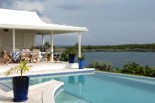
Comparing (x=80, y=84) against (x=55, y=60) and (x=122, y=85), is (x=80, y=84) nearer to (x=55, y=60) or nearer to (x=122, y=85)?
(x=122, y=85)

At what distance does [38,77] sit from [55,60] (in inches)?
205

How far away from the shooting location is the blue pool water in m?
9.08

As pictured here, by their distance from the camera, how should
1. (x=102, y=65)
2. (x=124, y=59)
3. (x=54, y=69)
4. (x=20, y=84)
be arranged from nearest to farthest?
(x=20, y=84), (x=54, y=69), (x=102, y=65), (x=124, y=59)

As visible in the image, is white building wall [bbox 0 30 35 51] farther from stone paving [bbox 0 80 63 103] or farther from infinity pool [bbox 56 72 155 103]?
stone paving [bbox 0 80 63 103]

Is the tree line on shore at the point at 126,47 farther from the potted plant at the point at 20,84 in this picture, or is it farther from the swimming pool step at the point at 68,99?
the potted plant at the point at 20,84

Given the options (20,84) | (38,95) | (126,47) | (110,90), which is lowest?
(110,90)

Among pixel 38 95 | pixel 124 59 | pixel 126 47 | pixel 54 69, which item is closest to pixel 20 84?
pixel 38 95

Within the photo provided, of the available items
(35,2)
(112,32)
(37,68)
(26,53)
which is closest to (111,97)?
(37,68)

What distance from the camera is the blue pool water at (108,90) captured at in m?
9.08

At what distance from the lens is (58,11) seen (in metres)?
24.8

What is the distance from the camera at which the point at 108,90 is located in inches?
432

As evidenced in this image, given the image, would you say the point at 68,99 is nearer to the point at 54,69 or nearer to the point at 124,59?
the point at 54,69

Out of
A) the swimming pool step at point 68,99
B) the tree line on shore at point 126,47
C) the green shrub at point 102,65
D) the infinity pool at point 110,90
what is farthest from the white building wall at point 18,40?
the tree line on shore at point 126,47

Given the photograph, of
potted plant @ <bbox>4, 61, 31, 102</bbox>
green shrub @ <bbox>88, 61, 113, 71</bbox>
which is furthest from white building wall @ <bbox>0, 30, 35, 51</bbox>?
potted plant @ <bbox>4, 61, 31, 102</bbox>
